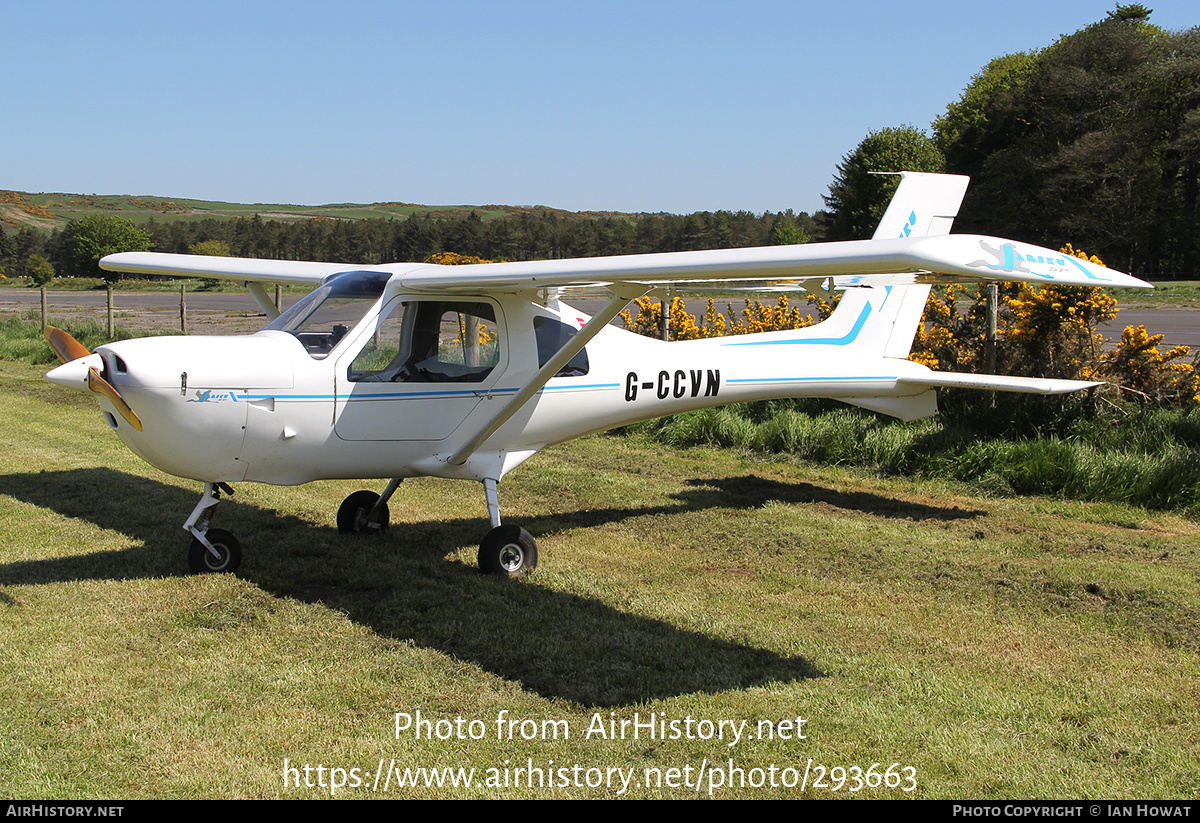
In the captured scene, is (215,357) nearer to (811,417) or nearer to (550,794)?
(550,794)

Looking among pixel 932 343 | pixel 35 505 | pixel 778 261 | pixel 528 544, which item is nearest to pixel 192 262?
pixel 35 505

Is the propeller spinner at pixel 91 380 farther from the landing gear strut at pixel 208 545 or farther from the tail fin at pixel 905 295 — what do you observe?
the tail fin at pixel 905 295

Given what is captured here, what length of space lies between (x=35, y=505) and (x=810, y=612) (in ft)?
22.2

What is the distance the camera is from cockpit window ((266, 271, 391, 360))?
246 inches

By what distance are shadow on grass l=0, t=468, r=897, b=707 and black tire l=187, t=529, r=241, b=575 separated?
0.44ft

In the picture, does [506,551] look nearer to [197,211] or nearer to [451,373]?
[451,373]

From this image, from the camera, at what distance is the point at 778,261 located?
14.9ft

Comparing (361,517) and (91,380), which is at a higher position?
(91,380)

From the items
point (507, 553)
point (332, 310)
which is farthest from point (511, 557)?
point (332, 310)

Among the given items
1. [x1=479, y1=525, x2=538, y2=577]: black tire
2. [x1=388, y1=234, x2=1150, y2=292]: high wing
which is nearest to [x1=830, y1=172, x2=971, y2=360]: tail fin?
[x1=388, y1=234, x2=1150, y2=292]: high wing

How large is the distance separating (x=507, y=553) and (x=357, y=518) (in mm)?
1785

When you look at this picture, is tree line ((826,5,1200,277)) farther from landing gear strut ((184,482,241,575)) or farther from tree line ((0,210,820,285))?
landing gear strut ((184,482,241,575))

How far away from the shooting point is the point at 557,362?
20.1 ft

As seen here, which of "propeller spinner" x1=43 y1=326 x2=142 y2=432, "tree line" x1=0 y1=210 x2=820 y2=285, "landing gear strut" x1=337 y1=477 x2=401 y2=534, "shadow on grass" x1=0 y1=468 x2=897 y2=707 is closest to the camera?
"shadow on grass" x1=0 y1=468 x2=897 y2=707
